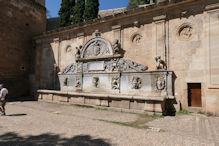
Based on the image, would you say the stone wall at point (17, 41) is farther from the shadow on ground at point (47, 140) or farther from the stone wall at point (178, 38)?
the shadow on ground at point (47, 140)

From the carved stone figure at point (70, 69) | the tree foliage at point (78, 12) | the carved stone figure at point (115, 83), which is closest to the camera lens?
the carved stone figure at point (115, 83)

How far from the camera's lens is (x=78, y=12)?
18406 millimetres

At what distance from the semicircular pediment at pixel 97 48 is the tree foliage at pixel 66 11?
38.0 feet

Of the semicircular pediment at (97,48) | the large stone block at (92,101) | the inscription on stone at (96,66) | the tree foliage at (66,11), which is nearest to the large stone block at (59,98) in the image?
the large stone block at (92,101)

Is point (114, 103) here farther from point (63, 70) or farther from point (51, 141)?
point (63, 70)

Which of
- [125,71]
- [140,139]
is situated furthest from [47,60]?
[140,139]

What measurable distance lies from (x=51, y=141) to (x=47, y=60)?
1000 centimetres

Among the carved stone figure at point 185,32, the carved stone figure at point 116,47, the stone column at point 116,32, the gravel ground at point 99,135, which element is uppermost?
the stone column at point 116,32

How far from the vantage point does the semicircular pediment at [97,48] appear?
8757mm

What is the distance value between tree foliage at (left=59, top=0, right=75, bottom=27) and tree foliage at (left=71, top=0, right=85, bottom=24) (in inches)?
42.3

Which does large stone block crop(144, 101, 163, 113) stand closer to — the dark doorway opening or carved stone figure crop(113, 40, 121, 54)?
the dark doorway opening

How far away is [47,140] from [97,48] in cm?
662

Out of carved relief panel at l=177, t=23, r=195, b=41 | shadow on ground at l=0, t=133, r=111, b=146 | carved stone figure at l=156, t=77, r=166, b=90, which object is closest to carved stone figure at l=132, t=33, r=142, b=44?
carved relief panel at l=177, t=23, r=195, b=41

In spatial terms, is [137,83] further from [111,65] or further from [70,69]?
[70,69]
